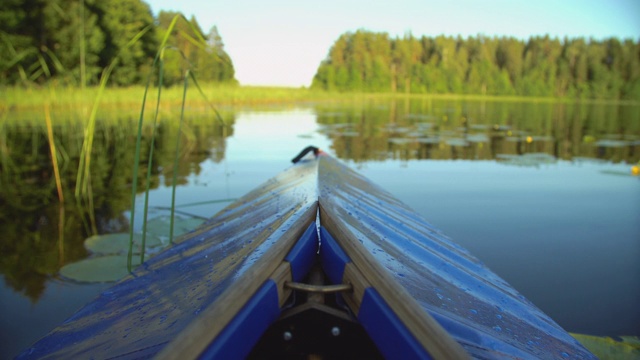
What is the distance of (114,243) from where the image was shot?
2844mm

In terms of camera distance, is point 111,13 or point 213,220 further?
point 111,13

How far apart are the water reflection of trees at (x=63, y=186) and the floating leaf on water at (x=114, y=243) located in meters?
0.07

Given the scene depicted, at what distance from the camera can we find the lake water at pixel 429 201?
2203mm

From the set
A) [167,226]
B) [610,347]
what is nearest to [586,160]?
[610,347]

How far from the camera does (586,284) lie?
2.38 metres

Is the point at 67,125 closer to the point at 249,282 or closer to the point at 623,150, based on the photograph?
the point at 249,282

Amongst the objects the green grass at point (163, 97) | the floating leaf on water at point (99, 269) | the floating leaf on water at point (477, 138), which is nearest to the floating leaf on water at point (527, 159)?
the floating leaf on water at point (477, 138)

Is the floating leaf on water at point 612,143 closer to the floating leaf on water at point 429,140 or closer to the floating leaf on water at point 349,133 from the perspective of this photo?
the floating leaf on water at point 429,140

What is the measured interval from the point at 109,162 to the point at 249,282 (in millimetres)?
5729

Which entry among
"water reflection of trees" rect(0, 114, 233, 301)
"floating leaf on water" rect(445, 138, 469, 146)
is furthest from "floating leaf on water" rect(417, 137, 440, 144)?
"water reflection of trees" rect(0, 114, 233, 301)

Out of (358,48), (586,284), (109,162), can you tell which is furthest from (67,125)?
(358,48)

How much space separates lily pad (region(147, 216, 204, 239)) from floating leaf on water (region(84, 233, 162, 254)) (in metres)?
0.08

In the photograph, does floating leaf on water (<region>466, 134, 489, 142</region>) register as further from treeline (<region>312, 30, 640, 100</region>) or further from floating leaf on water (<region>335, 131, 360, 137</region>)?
treeline (<region>312, 30, 640, 100</region>)

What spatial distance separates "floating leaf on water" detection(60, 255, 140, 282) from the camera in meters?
2.32
